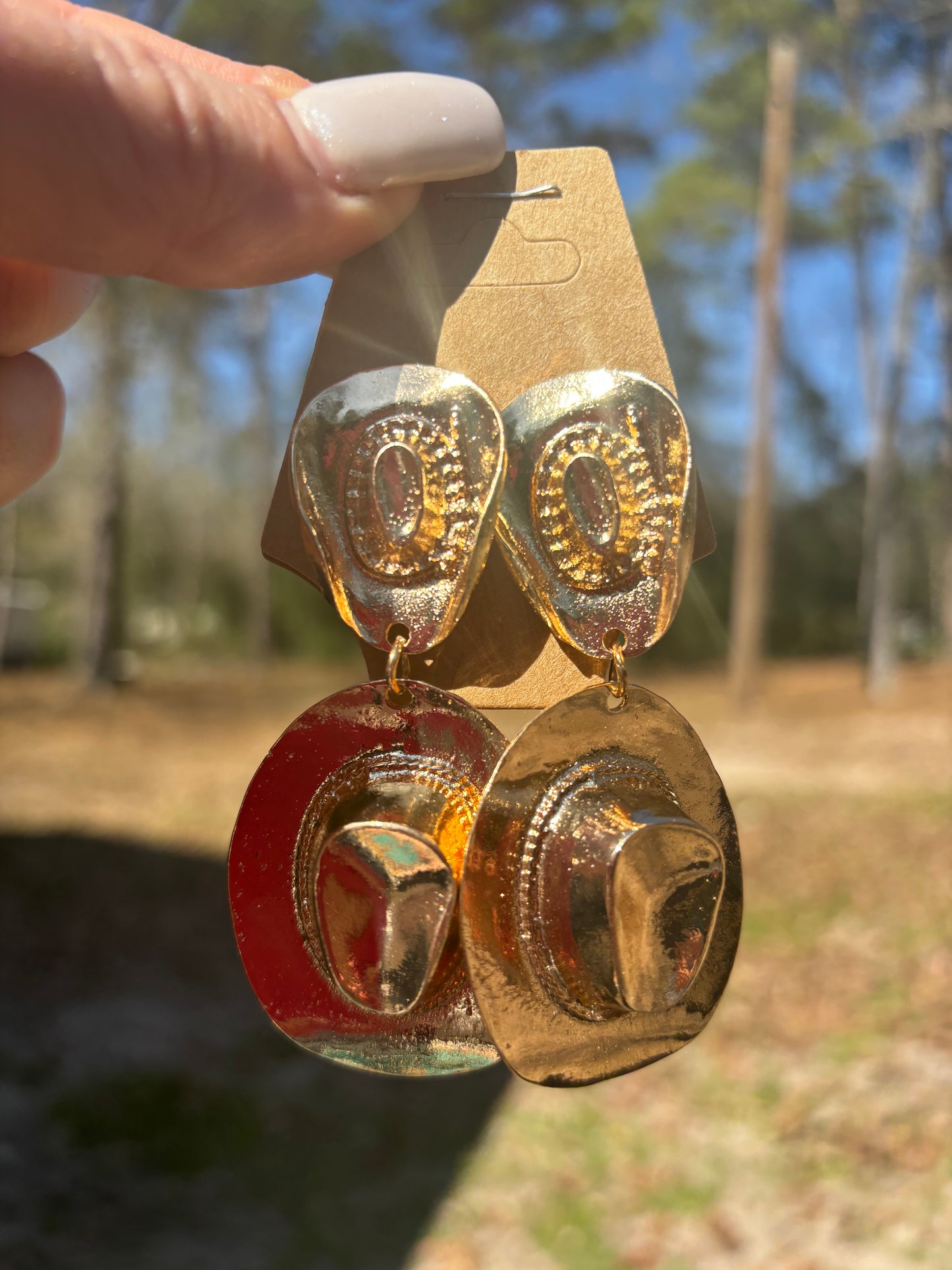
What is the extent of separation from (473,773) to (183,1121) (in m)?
2.23

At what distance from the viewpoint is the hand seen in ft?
1.24

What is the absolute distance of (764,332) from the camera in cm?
408

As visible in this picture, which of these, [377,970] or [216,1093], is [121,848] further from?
[377,970]

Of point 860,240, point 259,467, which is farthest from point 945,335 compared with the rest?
point 259,467

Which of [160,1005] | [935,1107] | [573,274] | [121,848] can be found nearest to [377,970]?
[573,274]

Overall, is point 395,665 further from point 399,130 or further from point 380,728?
point 399,130

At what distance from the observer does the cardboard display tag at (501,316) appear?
16.5 inches

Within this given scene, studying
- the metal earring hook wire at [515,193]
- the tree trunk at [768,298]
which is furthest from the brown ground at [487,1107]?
the metal earring hook wire at [515,193]

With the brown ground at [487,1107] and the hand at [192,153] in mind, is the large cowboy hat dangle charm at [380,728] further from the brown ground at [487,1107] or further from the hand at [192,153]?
the brown ground at [487,1107]

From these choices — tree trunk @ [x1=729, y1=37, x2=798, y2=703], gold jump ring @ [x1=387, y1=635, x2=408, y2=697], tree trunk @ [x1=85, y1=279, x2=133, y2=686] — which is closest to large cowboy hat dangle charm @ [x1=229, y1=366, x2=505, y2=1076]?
gold jump ring @ [x1=387, y1=635, x2=408, y2=697]

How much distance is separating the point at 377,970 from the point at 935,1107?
1975 millimetres

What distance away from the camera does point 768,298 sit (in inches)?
161

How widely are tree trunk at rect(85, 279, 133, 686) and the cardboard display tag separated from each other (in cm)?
411

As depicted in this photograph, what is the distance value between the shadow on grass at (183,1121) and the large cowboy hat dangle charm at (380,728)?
5.78ft
